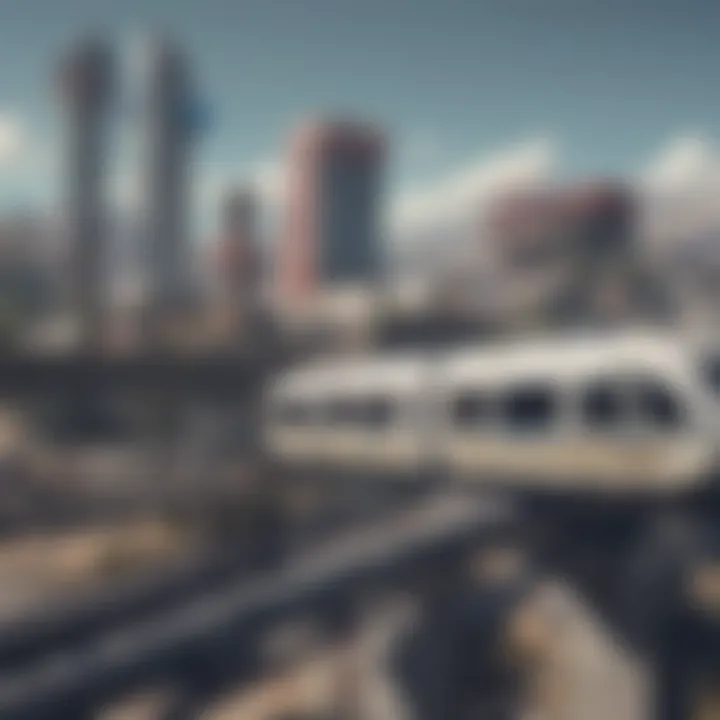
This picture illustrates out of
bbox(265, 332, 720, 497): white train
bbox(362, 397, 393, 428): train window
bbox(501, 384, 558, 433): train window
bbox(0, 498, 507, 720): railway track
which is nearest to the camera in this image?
bbox(0, 498, 507, 720): railway track

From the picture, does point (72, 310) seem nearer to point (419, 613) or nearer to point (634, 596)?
point (419, 613)

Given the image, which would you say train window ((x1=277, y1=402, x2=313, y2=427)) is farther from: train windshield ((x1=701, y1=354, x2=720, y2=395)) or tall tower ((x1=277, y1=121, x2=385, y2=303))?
train windshield ((x1=701, y1=354, x2=720, y2=395))

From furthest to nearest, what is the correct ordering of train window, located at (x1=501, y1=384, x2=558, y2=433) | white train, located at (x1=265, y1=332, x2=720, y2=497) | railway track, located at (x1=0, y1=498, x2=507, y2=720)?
train window, located at (x1=501, y1=384, x2=558, y2=433) < white train, located at (x1=265, y1=332, x2=720, y2=497) < railway track, located at (x1=0, y1=498, x2=507, y2=720)

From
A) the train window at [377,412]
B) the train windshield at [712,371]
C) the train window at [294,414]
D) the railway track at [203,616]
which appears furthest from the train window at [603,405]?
the train window at [294,414]

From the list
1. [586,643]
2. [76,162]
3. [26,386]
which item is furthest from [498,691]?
[76,162]

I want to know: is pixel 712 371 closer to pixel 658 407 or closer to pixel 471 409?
pixel 658 407

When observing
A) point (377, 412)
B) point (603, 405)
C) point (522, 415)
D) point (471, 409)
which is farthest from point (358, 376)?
point (603, 405)

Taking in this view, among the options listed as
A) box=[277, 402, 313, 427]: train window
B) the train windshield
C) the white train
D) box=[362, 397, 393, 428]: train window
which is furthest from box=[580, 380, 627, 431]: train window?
box=[277, 402, 313, 427]: train window
